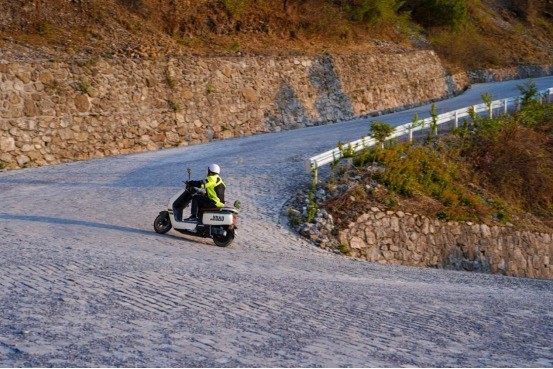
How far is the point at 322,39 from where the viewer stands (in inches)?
1457

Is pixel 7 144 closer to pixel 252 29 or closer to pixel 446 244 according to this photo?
pixel 446 244

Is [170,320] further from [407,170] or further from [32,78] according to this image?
[32,78]

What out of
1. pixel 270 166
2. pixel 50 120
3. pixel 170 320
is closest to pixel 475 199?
pixel 270 166

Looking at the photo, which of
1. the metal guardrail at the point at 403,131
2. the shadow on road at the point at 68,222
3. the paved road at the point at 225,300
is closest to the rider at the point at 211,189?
the paved road at the point at 225,300

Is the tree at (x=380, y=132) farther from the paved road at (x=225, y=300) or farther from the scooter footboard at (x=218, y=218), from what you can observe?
the scooter footboard at (x=218, y=218)

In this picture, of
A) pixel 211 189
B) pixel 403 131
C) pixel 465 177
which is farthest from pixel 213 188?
pixel 465 177

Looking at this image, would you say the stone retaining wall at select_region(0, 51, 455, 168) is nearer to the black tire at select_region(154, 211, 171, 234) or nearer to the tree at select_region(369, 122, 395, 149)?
the tree at select_region(369, 122, 395, 149)

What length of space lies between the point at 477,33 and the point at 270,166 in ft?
121

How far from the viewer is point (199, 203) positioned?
570 inches

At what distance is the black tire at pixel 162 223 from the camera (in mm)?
15023

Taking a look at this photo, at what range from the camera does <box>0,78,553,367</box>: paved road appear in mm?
7539

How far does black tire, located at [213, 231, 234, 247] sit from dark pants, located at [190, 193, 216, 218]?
1.81ft

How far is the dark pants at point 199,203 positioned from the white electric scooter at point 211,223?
3.6 inches

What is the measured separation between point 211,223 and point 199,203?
45 centimetres
